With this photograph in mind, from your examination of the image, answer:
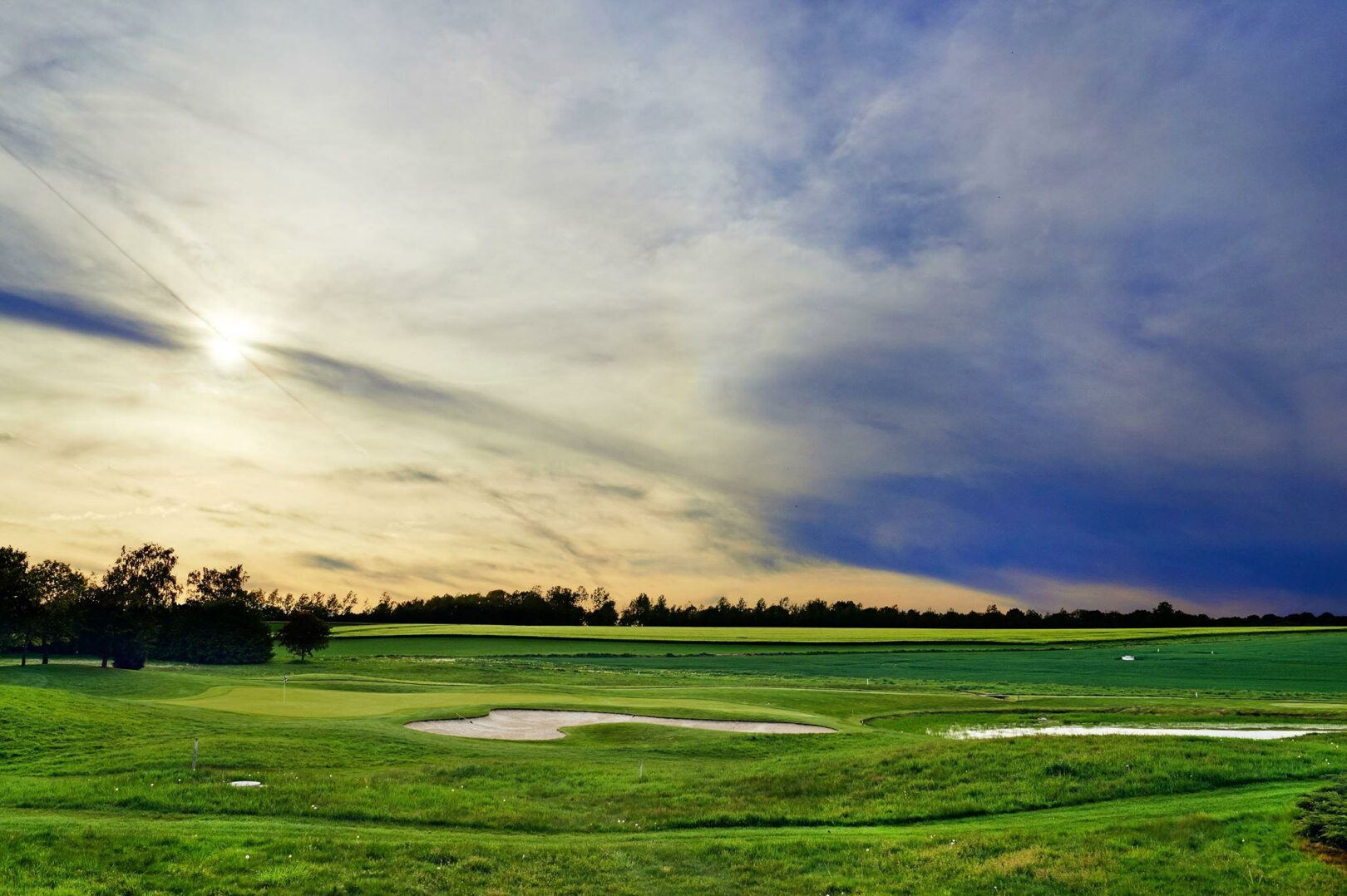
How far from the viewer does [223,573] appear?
172500mm

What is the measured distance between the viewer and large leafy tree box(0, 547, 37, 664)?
252 feet

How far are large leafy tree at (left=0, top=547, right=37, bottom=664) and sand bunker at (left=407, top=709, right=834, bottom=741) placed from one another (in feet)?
166

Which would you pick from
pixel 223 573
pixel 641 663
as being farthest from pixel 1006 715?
pixel 223 573

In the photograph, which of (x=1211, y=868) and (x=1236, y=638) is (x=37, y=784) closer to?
(x=1211, y=868)

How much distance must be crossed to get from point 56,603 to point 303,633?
27.5m

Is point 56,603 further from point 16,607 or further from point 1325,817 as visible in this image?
point 1325,817

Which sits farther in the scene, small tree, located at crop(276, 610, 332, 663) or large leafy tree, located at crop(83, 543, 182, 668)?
small tree, located at crop(276, 610, 332, 663)

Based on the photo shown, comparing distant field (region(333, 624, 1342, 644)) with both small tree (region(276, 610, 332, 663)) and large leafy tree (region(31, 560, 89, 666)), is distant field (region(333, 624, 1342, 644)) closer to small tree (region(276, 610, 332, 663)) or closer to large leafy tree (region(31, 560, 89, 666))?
small tree (region(276, 610, 332, 663))

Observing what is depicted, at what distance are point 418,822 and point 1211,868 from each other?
778 inches

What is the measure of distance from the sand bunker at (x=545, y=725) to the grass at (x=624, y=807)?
1.78 m

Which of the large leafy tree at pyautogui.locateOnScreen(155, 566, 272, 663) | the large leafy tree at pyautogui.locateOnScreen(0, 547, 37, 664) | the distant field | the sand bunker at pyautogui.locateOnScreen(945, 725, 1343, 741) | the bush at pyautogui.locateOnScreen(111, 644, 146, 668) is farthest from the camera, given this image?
the distant field

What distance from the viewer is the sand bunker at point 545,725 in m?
45.1

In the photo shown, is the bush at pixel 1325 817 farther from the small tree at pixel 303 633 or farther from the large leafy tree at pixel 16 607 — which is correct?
the small tree at pixel 303 633

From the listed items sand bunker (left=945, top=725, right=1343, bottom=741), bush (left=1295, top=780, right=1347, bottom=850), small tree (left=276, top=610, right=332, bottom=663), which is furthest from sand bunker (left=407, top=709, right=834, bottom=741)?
small tree (left=276, top=610, right=332, bottom=663)
